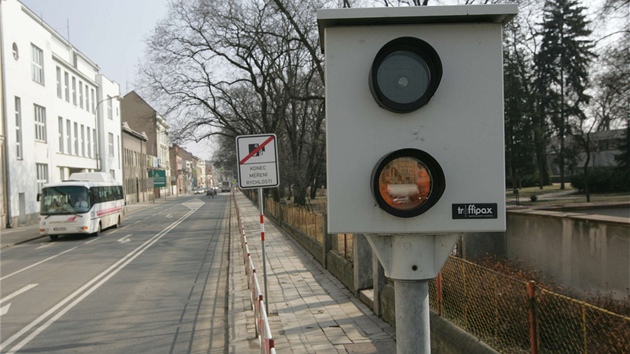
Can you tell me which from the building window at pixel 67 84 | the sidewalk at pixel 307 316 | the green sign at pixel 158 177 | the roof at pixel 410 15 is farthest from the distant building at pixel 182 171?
the roof at pixel 410 15

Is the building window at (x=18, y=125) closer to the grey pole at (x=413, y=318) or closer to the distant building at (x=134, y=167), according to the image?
the distant building at (x=134, y=167)

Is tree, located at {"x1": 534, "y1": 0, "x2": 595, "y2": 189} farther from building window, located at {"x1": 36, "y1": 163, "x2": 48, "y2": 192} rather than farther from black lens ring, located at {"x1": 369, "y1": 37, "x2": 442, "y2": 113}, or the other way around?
black lens ring, located at {"x1": 369, "y1": 37, "x2": 442, "y2": 113}

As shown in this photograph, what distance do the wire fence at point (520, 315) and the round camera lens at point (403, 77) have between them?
7.83ft

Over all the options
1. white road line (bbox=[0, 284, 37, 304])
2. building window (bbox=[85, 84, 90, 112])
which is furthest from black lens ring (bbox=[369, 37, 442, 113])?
building window (bbox=[85, 84, 90, 112])

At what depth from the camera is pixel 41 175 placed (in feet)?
125

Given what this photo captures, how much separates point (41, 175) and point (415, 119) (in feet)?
135

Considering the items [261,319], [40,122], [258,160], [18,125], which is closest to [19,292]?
[258,160]

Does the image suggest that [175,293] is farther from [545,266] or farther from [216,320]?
[545,266]

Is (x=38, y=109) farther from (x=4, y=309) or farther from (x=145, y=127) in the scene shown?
(x=145, y=127)

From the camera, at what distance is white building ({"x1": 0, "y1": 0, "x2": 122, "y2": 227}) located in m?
32.2

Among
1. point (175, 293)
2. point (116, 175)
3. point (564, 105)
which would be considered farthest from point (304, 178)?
point (116, 175)

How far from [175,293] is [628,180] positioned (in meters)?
38.0

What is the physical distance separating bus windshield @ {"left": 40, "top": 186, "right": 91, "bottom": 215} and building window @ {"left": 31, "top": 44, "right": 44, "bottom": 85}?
52.4 feet

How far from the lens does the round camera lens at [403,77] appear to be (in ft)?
7.55
